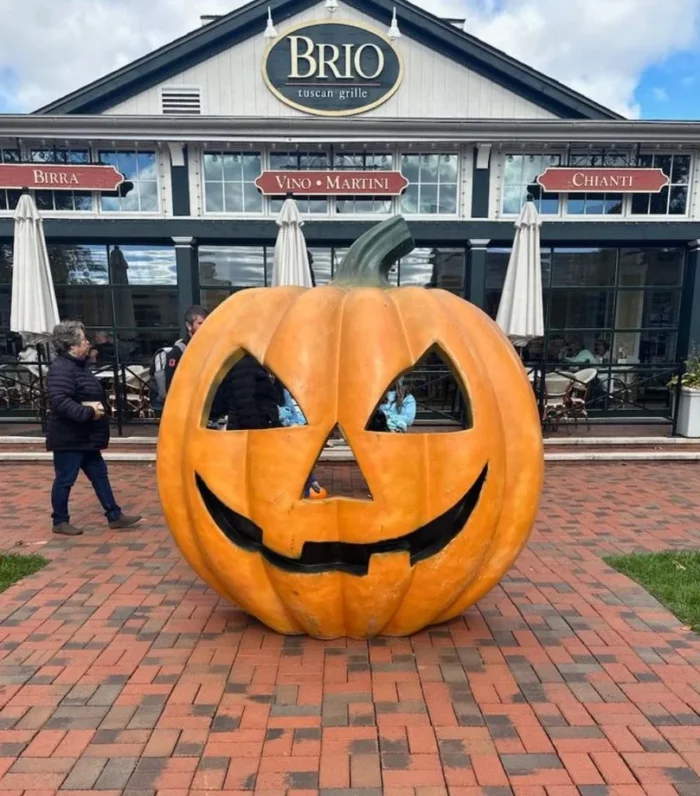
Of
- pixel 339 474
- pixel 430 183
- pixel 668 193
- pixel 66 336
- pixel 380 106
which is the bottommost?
pixel 339 474

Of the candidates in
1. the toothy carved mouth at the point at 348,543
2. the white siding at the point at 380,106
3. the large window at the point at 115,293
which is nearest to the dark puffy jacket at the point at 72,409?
the toothy carved mouth at the point at 348,543

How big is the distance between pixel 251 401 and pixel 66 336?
1.64m

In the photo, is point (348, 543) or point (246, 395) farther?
point (246, 395)

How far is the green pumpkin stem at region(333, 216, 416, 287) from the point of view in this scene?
304 centimetres

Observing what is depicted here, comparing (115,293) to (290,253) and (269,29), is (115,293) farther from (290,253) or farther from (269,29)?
(269,29)

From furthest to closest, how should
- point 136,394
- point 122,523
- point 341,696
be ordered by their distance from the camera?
point 136,394
point 122,523
point 341,696

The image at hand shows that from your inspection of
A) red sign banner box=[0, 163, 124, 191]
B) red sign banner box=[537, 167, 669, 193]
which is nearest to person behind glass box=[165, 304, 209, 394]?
red sign banner box=[0, 163, 124, 191]

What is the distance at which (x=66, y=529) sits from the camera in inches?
181

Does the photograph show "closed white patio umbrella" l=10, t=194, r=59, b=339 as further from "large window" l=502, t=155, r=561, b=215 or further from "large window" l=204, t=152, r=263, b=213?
"large window" l=502, t=155, r=561, b=215

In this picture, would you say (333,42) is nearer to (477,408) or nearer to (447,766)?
(477,408)

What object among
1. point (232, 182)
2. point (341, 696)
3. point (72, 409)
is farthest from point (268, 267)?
point (341, 696)

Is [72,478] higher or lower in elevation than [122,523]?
higher

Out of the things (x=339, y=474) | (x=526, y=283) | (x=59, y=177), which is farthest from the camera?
(x=59, y=177)

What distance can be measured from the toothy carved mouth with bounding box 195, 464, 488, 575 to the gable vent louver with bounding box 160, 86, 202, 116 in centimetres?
940
